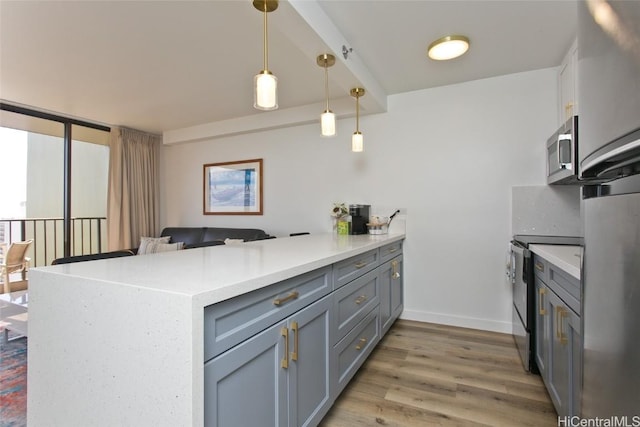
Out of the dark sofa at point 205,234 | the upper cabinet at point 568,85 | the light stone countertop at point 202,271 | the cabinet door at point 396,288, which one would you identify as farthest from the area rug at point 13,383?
the upper cabinet at point 568,85

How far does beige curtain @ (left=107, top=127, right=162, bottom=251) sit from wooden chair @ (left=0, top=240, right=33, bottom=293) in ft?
3.20

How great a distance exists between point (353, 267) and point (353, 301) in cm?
20

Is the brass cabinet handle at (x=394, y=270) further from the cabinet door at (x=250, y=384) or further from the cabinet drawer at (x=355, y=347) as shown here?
the cabinet door at (x=250, y=384)

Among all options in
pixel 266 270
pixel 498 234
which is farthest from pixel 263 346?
pixel 498 234

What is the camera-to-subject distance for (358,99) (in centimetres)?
279

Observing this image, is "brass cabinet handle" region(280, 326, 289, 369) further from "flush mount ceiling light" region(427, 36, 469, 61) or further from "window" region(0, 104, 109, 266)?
"window" region(0, 104, 109, 266)

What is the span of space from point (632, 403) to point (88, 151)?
5.53 m

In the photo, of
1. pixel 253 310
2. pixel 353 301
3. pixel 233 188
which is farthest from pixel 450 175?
pixel 233 188

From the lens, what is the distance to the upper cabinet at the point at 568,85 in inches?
80.9

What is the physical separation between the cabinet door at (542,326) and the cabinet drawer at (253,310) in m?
1.29

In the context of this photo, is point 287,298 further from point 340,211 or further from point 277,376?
point 340,211

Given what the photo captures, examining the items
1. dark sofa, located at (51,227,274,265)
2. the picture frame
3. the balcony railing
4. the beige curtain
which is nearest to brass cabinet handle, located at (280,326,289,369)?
dark sofa, located at (51,227,274,265)

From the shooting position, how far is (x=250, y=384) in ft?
3.34

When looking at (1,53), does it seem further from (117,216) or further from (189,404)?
(189,404)
